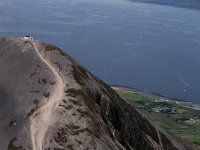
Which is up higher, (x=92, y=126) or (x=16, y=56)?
(x=16, y=56)

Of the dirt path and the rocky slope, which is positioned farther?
the rocky slope

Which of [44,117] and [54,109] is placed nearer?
[44,117]

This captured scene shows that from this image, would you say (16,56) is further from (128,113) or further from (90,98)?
(128,113)

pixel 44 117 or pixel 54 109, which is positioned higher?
pixel 54 109

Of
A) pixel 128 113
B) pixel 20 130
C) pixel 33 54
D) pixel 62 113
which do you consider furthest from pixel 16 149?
pixel 128 113

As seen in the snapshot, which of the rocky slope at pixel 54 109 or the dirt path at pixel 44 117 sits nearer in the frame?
the dirt path at pixel 44 117
